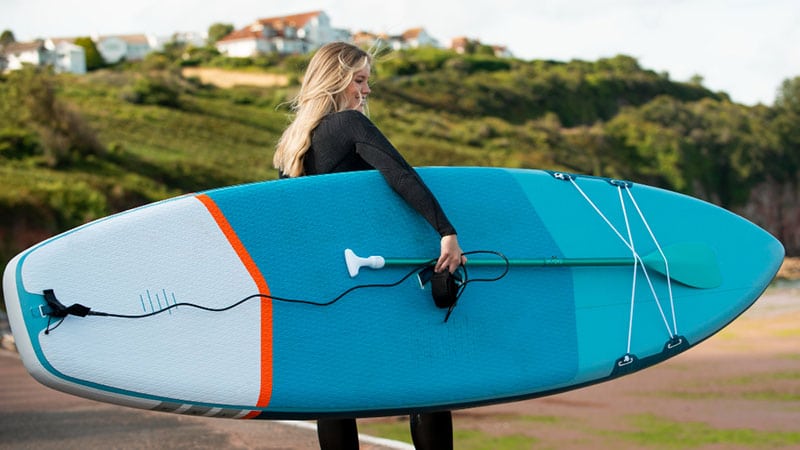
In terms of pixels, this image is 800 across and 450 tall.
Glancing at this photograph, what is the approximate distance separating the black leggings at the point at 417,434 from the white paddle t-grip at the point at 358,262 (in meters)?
0.47

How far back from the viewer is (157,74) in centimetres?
3619

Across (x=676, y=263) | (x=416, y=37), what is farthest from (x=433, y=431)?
(x=416, y=37)

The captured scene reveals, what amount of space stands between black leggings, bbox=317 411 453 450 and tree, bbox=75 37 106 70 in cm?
5419

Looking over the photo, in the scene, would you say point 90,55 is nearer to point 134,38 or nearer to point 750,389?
point 134,38

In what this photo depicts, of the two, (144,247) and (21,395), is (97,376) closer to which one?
(144,247)

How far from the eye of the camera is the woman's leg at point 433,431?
→ 2971mm

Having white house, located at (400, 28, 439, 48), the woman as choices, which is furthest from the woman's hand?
white house, located at (400, 28, 439, 48)

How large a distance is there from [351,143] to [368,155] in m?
0.08

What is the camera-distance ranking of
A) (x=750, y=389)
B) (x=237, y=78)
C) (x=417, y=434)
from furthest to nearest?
(x=237, y=78)
(x=750, y=389)
(x=417, y=434)

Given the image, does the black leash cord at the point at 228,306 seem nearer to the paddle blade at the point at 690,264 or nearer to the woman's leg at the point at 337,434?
the woman's leg at the point at 337,434

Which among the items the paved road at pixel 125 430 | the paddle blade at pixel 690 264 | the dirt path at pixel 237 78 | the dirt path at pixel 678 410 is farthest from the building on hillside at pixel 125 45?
the paddle blade at pixel 690 264

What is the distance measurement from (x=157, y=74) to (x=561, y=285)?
34.5 meters

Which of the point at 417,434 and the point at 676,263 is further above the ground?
A: the point at 676,263

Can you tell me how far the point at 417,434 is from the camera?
303cm
